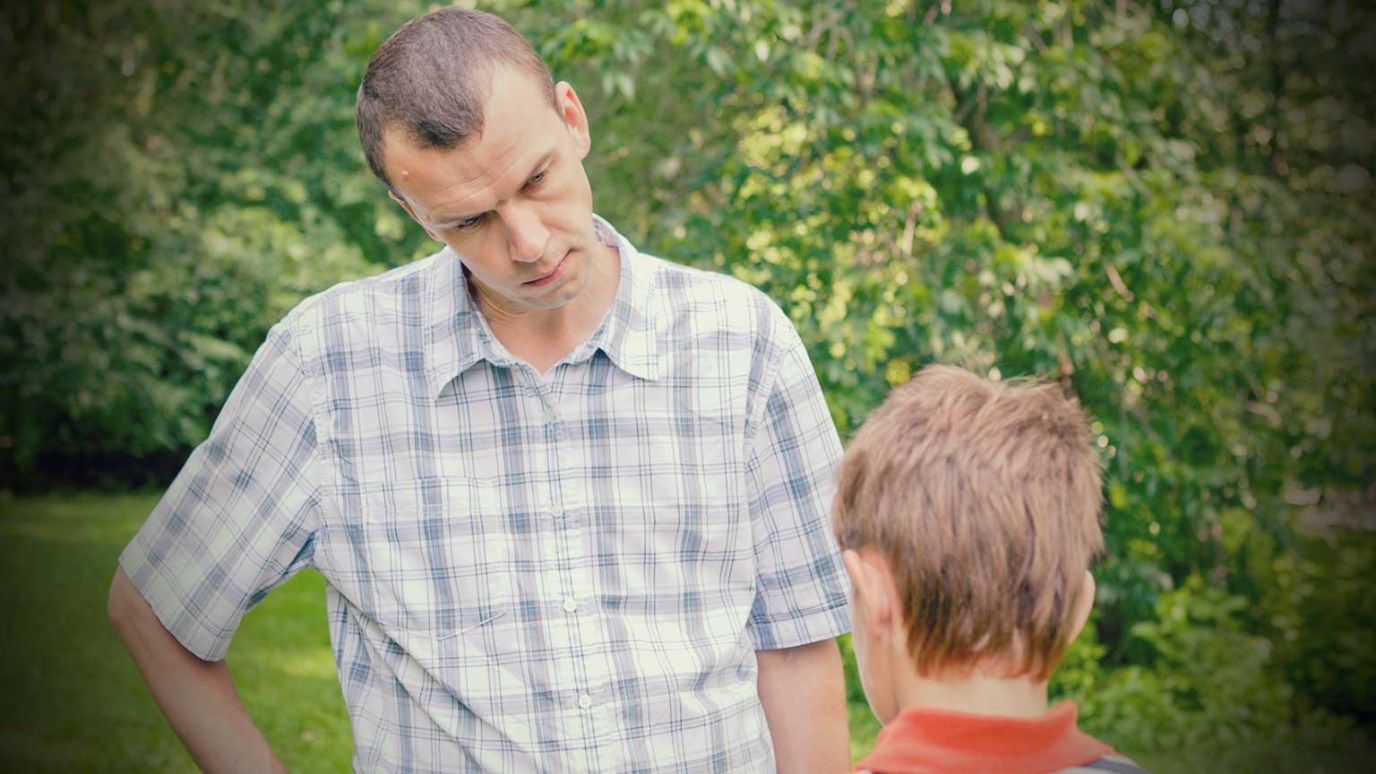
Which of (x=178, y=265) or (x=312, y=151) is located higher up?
(x=312, y=151)

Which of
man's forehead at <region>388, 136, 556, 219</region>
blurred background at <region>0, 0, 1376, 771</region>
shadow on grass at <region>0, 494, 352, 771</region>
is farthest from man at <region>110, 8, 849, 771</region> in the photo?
shadow on grass at <region>0, 494, 352, 771</region>

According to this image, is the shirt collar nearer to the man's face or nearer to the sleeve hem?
the man's face

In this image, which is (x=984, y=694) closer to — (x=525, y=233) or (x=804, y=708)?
(x=804, y=708)

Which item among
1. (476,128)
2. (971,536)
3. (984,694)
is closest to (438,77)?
(476,128)

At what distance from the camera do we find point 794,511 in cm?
184

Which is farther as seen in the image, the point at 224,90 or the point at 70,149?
the point at 224,90

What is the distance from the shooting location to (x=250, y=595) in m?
1.81

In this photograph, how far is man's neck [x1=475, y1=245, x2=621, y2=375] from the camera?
5.99 ft

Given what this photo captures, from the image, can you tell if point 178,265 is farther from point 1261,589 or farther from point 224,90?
point 1261,589

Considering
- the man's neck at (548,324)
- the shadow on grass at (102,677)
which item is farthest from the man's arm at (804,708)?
the shadow on grass at (102,677)

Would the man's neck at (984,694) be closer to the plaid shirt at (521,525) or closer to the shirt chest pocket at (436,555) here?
the plaid shirt at (521,525)

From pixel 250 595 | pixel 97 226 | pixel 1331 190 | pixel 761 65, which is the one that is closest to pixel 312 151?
pixel 97 226

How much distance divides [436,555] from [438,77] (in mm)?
653

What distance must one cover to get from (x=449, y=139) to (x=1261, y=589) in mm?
5425
